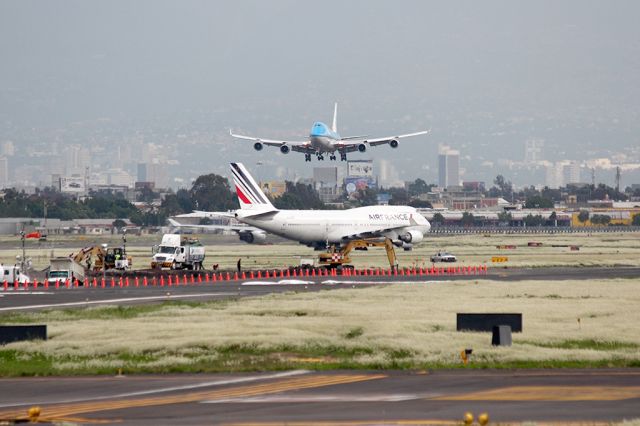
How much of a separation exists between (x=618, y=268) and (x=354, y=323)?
47.2m

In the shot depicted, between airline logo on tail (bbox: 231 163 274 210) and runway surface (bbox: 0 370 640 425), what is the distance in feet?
267

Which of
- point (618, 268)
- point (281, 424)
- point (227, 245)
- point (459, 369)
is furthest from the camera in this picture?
point (227, 245)

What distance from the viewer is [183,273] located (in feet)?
276

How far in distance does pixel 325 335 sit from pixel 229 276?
37.6 metres

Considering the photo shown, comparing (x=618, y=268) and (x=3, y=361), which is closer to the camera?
(x=3, y=361)

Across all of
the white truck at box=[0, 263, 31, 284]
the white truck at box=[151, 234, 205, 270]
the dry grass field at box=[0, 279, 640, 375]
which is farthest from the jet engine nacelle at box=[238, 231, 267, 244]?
the dry grass field at box=[0, 279, 640, 375]

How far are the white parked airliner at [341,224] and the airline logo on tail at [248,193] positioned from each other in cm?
18

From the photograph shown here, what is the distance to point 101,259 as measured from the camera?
297 feet

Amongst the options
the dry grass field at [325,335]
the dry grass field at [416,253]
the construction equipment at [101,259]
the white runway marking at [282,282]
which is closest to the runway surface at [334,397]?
the dry grass field at [325,335]

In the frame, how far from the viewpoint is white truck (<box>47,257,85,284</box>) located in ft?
251

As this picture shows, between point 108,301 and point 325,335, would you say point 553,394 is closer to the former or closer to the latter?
point 325,335

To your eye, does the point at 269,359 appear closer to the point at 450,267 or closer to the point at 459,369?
the point at 459,369

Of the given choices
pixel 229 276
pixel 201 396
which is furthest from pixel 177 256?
pixel 201 396

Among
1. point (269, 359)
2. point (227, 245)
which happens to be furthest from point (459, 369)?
point (227, 245)
